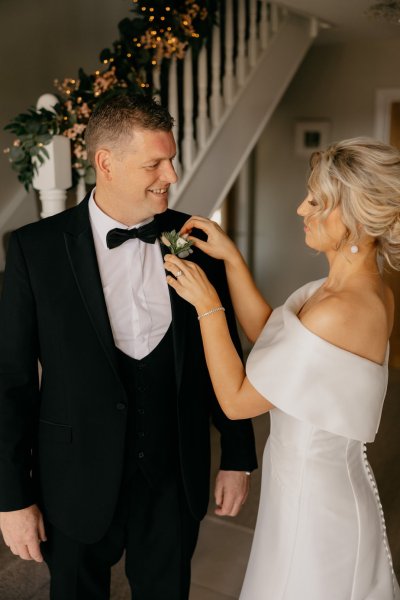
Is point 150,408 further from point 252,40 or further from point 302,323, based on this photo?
point 252,40

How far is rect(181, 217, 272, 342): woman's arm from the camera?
1750 mm

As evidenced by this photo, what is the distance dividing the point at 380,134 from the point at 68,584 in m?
5.20

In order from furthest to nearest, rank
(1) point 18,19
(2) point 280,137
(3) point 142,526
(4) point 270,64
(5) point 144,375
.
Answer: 1. (2) point 280,137
2. (4) point 270,64
3. (1) point 18,19
4. (3) point 142,526
5. (5) point 144,375

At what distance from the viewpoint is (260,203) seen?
6.61 m

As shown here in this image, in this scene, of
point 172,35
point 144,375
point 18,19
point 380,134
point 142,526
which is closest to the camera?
point 144,375

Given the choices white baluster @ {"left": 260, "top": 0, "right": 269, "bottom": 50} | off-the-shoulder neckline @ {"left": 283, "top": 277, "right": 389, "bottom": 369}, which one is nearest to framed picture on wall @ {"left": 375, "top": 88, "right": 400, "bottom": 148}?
white baluster @ {"left": 260, "top": 0, "right": 269, "bottom": 50}

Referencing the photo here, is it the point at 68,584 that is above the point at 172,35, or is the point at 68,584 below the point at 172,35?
below

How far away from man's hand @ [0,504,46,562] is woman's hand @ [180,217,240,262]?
0.83 m

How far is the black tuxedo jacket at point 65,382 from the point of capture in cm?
158

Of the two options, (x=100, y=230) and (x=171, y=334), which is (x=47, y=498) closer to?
(x=171, y=334)

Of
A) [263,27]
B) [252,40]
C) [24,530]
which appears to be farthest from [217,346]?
[263,27]

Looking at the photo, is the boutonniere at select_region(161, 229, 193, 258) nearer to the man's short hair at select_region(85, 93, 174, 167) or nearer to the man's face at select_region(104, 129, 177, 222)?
the man's face at select_region(104, 129, 177, 222)

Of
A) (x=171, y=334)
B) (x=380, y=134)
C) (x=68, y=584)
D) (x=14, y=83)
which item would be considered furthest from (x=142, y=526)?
(x=380, y=134)

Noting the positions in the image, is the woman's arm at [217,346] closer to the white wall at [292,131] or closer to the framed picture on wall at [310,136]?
the white wall at [292,131]
